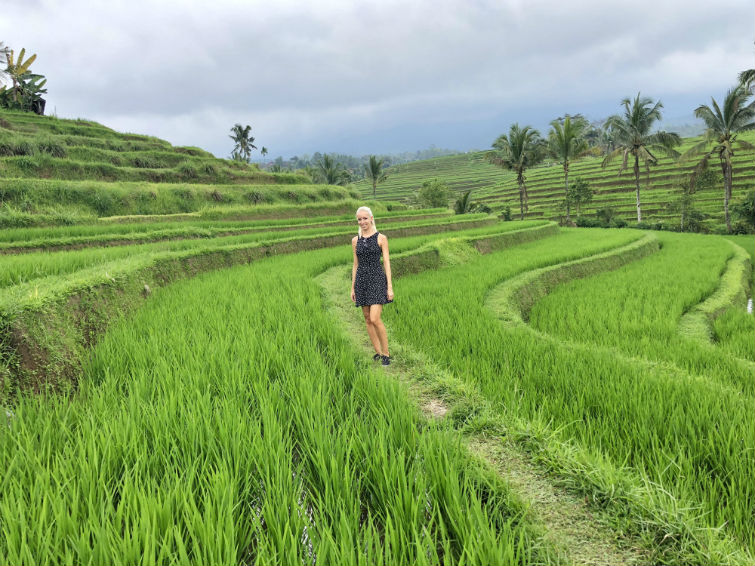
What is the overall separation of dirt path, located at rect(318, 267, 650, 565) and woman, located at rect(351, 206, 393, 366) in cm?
39

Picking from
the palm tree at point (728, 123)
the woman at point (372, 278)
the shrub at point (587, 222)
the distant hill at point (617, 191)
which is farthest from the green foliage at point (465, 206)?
the woman at point (372, 278)

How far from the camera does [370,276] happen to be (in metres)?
3.16

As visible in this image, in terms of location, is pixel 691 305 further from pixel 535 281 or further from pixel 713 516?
pixel 713 516

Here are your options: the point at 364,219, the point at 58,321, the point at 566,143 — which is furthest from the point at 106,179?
the point at 566,143

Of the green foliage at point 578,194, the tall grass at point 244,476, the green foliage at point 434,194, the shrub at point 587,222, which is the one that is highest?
the green foliage at point 434,194

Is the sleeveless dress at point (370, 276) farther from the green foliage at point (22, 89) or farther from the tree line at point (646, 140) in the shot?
the green foliage at point (22, 89)

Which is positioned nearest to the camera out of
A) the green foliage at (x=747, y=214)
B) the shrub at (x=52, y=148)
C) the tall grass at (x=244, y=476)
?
the tall grass at (x=244, y=476)

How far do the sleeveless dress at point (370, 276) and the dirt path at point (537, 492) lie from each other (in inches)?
26.9

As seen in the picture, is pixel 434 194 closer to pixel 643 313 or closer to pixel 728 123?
pixel 728 123

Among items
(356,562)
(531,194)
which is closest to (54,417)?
(356,562)

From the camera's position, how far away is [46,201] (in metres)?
11.2

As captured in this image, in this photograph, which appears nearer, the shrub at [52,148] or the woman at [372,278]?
the woman at [372,278]

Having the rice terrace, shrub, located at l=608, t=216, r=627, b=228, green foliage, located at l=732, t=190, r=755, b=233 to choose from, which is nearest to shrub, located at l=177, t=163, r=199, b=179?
the rice terrace

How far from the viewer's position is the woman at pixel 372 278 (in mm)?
3096
